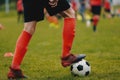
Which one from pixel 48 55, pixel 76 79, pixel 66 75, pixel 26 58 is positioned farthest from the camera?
pixel 48 55

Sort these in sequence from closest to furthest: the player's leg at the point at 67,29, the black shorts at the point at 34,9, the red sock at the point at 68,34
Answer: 1. the black shorts at the point at 34,9
2. the player's leg at the point at 67,29
3. the red sock at the point at 68,34

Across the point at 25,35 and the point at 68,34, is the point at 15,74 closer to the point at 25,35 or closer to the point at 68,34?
the point at 25,35

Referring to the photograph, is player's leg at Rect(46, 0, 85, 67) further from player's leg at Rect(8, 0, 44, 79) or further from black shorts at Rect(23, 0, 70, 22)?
player's leg at Rect(8, 0, 44, 79)

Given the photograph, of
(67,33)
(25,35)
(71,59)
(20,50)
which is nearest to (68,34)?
(67,33)

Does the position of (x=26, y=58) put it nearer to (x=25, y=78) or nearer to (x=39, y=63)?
(x=39, y=63)

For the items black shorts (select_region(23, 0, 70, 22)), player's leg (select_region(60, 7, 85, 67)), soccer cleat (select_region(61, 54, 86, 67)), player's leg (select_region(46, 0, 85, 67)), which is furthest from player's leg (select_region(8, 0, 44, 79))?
soccer cleat (select_region(61, 54, 86, 67))

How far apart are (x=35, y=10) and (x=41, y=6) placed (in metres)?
0.12

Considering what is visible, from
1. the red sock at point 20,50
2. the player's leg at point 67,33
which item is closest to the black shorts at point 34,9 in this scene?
the red sock at point 20,50

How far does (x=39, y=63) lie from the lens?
8.09 meters

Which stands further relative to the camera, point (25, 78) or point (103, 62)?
point (103, 62)

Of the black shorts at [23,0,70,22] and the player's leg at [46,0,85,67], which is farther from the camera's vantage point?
the player's leg at [46,0,85,67]

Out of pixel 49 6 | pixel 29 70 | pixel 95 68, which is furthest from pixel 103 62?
pixel 49 6

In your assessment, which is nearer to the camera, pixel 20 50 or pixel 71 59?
pixel 20 50

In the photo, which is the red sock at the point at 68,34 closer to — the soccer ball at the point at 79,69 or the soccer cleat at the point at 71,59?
the soccer cleat at the point at 71,59
